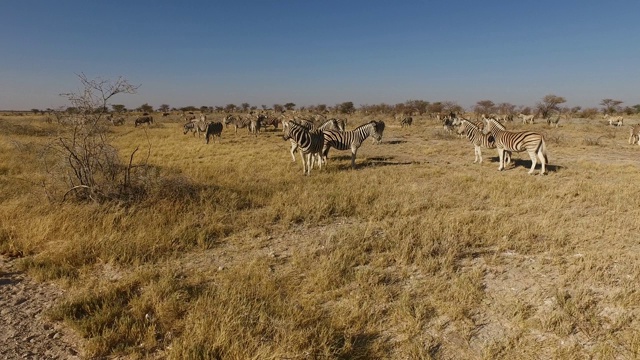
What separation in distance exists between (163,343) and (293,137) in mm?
8681

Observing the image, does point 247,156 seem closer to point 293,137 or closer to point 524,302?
point 293,137

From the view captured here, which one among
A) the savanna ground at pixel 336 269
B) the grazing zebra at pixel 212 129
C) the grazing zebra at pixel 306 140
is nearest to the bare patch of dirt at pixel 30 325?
the savanna ground at pixel 336 269

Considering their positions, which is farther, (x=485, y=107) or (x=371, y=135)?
(x=485, y=107)

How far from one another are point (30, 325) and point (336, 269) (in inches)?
129

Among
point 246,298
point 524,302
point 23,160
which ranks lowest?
point 524,302

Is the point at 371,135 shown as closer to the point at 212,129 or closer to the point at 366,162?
the point at 366,162

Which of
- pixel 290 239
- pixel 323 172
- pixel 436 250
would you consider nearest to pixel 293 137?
pixel 323 172

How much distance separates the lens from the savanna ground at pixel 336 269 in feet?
10.5

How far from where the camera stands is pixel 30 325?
3.39 m

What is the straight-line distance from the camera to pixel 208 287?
4.11m

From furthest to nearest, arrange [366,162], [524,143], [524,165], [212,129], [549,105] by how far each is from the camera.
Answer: [549,105] < [212,129] < [366,162] < [524,165] < [524,143]

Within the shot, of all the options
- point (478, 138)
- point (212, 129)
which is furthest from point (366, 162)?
point (212, 129)

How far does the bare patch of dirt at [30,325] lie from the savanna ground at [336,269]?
7 centimetres

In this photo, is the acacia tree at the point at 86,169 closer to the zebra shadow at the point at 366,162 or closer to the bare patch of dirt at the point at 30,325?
the bare patch of dirt at the point at 30,325
